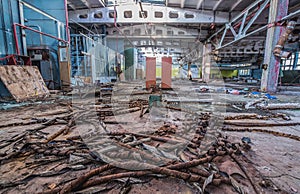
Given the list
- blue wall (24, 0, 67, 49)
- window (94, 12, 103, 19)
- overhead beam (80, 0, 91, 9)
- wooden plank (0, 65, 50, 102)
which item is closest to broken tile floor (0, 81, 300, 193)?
wooden plank (0, 65, 50, 102)

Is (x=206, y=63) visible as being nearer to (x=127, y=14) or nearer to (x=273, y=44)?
(x=273, y=44)

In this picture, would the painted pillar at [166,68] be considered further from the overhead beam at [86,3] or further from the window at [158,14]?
the overhead beam at [86,3]

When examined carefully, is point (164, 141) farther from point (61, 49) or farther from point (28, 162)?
point (61, 49)

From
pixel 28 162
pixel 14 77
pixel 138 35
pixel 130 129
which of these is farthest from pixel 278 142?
pixel 138 35

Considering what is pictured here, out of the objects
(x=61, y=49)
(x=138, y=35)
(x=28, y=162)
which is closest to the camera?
(x=28, y=162)

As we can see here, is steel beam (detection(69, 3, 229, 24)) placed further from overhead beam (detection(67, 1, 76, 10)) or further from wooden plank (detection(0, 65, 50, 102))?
wooden plank (detection(0, 65, 50, 102))

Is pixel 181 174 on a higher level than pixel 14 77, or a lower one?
lower

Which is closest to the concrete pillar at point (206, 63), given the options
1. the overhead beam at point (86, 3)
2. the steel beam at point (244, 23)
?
the steel beam at point (244, 23)

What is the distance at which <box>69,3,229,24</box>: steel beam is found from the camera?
9.30 m

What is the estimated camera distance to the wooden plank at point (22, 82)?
4.16 meters

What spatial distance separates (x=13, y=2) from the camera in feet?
16.6

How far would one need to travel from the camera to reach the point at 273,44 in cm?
568

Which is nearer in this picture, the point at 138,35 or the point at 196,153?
the point at 196,153

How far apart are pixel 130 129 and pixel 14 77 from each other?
4393 millimetres
